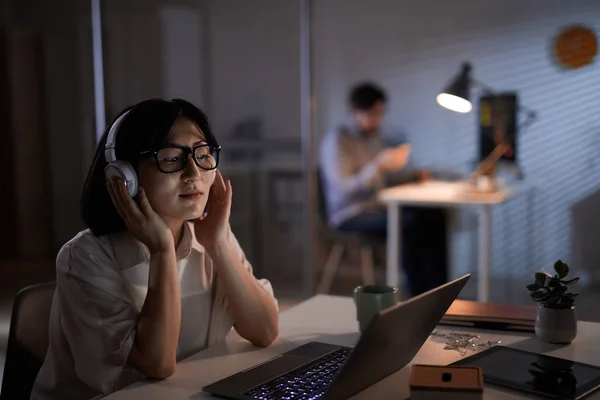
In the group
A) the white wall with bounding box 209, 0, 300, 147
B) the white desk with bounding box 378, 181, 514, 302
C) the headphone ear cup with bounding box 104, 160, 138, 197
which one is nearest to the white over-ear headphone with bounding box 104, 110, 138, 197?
the headphone ear cup with bounding box 104, 160, 138, 197

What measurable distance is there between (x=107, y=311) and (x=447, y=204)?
272 cm

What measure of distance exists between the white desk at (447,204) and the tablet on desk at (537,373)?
2446 mm

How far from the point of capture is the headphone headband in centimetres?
149

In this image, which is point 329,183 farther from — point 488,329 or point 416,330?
point 416,330

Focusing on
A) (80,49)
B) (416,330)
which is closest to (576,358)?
(416,330)

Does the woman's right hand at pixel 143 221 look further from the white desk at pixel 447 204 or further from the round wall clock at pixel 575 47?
the round wall clock at pixel 575 47

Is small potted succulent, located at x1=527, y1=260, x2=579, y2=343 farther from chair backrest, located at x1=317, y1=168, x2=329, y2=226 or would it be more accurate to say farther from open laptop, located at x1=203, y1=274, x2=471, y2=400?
chair backrest, located at x1=317, y1=168, x2=329, y2=226

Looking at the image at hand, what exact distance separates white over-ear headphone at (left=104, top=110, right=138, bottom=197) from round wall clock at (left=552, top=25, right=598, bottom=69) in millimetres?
3384

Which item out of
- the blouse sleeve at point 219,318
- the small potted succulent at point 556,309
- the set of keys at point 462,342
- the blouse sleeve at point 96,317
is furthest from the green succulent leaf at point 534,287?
the blouse sleeve at point 96,317

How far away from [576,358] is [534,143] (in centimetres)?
312

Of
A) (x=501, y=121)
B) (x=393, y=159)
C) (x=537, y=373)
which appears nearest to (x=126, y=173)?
(x=537, y=373)

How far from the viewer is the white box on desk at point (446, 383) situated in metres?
1.09

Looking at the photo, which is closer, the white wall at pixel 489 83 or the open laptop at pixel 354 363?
the open laptop at pixel 354 363

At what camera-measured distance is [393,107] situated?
4.76m
